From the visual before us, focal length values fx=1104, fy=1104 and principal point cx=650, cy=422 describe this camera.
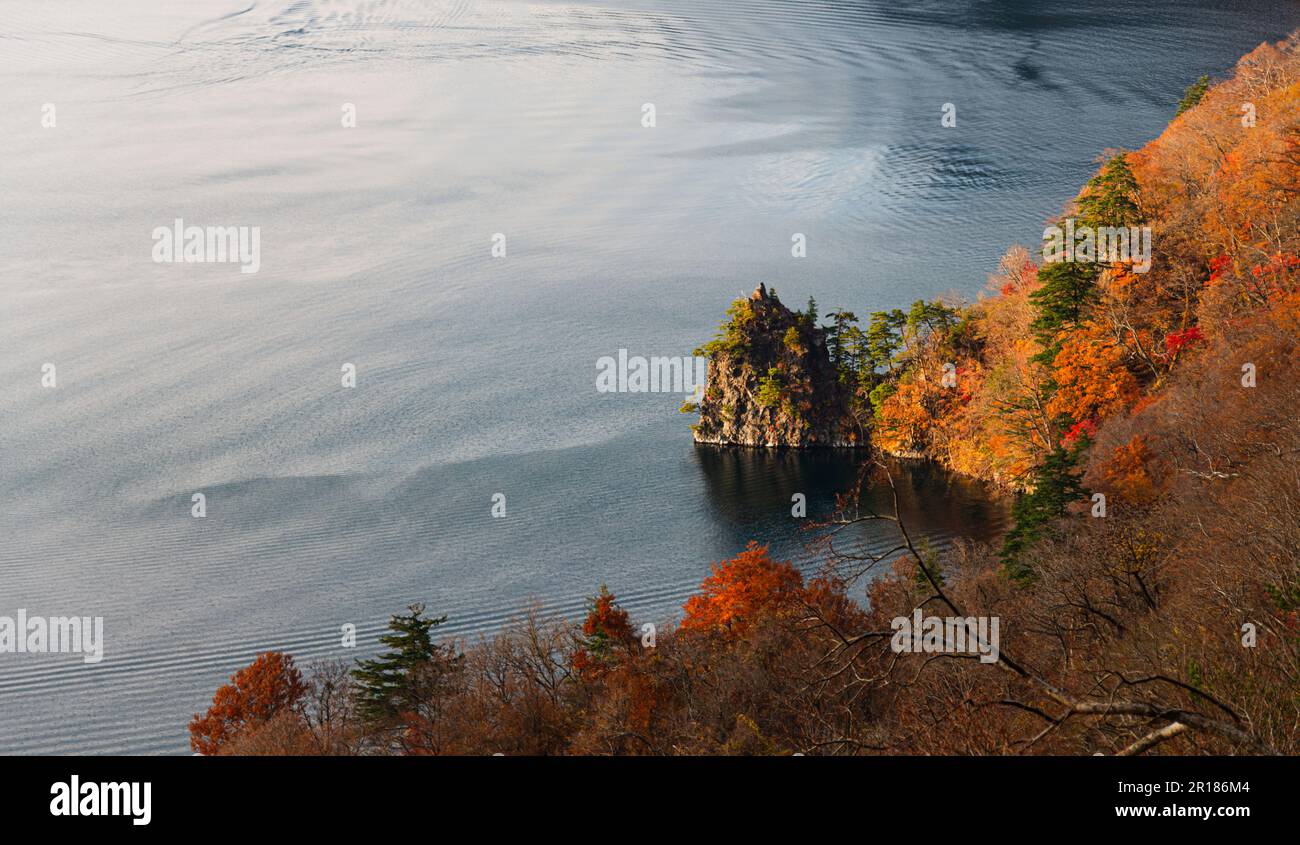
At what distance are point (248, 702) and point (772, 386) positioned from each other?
38059 millimetres

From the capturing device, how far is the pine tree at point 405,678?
3288 cm

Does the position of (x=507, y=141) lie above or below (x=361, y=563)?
above

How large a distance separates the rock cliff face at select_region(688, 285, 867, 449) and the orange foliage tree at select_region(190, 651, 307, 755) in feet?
110

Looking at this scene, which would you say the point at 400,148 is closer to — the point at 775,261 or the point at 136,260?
the point at 136,260

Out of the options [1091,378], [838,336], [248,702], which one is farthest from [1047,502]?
[838,336]

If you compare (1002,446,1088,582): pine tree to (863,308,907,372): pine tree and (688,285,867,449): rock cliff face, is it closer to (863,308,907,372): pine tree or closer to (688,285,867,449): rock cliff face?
(688,285,867,449): rock cliff face

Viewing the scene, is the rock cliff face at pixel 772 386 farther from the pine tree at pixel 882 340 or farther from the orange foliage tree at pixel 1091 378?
the orange foliage tree at pixel 1091 378

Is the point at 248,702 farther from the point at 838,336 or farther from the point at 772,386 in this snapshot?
the point at 838,336

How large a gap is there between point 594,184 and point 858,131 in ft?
99.8

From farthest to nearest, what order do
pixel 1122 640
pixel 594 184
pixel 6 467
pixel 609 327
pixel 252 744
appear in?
pixel 594 184
pixel 609 327
pixel 6 467
pixel 252 744
pixel 1122 640

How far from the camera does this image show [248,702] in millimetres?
36188

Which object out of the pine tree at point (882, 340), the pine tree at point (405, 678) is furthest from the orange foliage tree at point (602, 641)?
the pine tree at point (882, 340)

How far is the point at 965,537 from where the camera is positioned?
48719 mm

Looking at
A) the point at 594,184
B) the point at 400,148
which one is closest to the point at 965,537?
the point at 594,184
